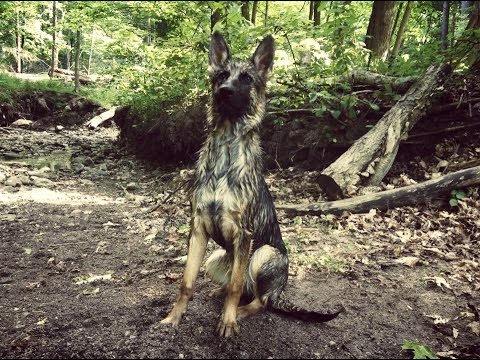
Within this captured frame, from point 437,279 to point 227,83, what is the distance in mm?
3039

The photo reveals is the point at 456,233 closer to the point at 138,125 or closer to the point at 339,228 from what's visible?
the point at 339,228

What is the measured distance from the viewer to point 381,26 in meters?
9.30

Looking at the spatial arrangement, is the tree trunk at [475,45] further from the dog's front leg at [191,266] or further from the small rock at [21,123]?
the small rock at [21,123]

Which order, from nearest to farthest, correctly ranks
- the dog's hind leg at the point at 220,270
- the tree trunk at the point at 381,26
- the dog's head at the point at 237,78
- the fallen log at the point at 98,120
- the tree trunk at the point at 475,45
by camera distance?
the dog's head at the point at 237,78 < the dog's hind leg at the point at 220,270 < the tree trunk at the point at 475,45 < the tree trunk at the point at 381,26 < the fallen log at the point at 98,120

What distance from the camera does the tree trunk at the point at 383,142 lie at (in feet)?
21.3

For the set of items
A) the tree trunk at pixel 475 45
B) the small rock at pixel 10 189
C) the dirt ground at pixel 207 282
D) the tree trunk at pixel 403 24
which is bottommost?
the small rock at pixel 10 189

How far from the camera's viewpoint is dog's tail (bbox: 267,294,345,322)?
10.5ft


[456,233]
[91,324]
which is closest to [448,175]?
[456,233]

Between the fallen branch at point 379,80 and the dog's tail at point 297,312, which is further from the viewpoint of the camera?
the fallen branch at point 379,80

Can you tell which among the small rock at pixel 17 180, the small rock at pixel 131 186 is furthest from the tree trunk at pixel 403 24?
the small rock at pixel 17 180

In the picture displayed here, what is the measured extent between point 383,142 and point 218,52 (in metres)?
4.26

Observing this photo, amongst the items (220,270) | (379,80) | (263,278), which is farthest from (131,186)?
(263,278)

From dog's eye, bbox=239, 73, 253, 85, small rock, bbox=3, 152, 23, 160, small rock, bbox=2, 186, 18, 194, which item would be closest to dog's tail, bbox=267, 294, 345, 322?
dog's eye, bbox=239, 73, 253, 85

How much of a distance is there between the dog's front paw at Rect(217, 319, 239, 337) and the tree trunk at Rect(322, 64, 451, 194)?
3865 mm
